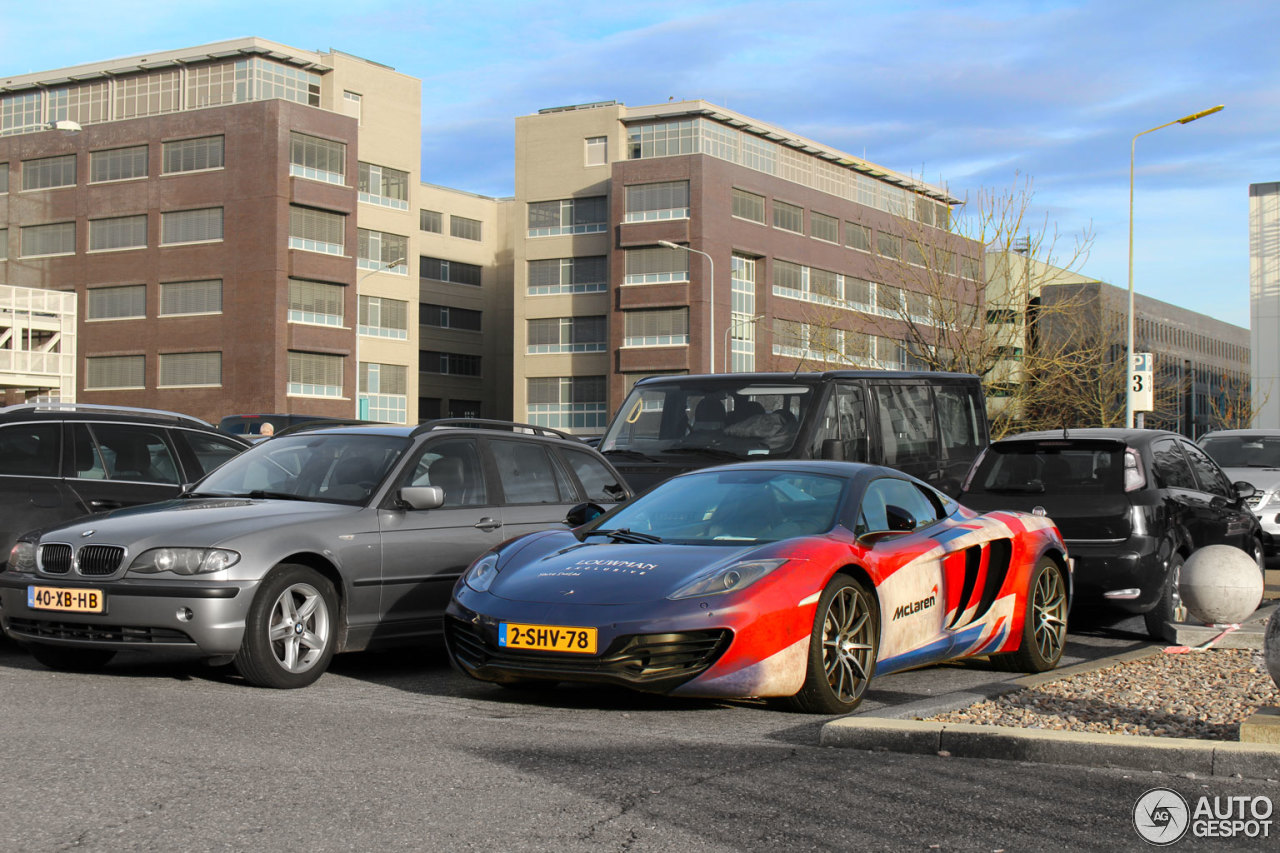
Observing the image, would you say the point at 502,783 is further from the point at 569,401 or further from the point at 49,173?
the point at 49,173

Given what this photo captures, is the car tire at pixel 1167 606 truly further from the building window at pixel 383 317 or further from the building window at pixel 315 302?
the building window at pixel 383 317

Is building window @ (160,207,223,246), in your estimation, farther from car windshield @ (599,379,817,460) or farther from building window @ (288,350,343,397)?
car windshield @ (599,379,817,460)

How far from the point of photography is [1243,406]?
189 feet

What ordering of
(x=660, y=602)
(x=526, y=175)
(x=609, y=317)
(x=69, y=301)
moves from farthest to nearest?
(x=526, y=175) < (x=609, y=317) < (x=69, y=301) < (x=660, y=602)

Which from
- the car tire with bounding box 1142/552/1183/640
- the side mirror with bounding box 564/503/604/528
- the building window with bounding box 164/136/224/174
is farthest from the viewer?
the building window with bounding box 164/136/224/174

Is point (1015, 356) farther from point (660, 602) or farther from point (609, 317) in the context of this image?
→ point (609, 317)

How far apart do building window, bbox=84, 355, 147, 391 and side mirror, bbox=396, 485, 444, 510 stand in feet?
211

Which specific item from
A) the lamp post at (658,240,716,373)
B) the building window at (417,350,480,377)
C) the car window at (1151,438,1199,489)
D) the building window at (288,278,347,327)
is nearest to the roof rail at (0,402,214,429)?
the car window at (1151,438,1199,489)

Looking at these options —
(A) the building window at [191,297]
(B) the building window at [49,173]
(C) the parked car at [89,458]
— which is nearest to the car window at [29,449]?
(C) the parked car at [89,458]

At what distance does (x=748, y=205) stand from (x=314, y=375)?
25.8m

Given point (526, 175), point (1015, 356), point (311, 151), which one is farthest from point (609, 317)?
point (1015, 356)

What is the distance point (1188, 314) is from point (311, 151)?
80664 millimetres

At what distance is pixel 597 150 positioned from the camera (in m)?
79.1

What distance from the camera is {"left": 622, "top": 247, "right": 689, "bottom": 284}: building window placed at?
242ft
